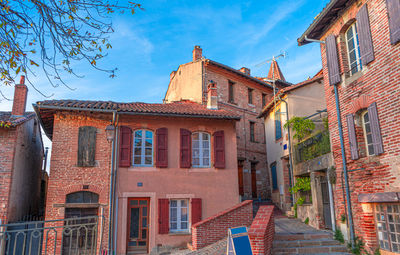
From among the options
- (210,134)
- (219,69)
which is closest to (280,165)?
(210,134)

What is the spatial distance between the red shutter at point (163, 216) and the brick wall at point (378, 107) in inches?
247

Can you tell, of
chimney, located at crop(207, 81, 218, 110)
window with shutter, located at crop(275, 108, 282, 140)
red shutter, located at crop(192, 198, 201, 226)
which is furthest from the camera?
window with shutter, located at crop(275, 108, 282, 140)

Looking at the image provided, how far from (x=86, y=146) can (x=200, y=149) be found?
4.74 meters

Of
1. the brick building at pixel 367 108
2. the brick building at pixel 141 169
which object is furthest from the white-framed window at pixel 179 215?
the brick building at pixel 367 108

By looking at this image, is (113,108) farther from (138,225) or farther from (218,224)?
(218,224)

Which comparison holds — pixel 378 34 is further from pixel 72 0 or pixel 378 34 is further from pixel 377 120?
pixel 72 0

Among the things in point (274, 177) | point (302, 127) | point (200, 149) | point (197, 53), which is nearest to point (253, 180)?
point (274, 177)

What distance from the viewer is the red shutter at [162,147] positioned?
43.3 ft

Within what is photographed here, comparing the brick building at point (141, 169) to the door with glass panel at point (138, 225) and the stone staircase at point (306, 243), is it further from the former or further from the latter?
the stone staircase at point (306, 243)

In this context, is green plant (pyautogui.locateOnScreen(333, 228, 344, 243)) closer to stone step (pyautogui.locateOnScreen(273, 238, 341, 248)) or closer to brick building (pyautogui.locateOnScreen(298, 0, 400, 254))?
stone step (pyautogui.locateOnScreen(273, 238, 341, 248))

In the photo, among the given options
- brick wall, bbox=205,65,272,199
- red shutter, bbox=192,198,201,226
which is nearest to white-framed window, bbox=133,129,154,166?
red shutter, bbox=192,198,201,226

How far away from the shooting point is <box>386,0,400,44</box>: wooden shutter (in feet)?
26.0

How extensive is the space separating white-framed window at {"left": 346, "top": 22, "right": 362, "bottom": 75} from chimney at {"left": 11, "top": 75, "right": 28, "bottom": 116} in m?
13.6

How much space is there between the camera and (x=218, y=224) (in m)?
11.3
